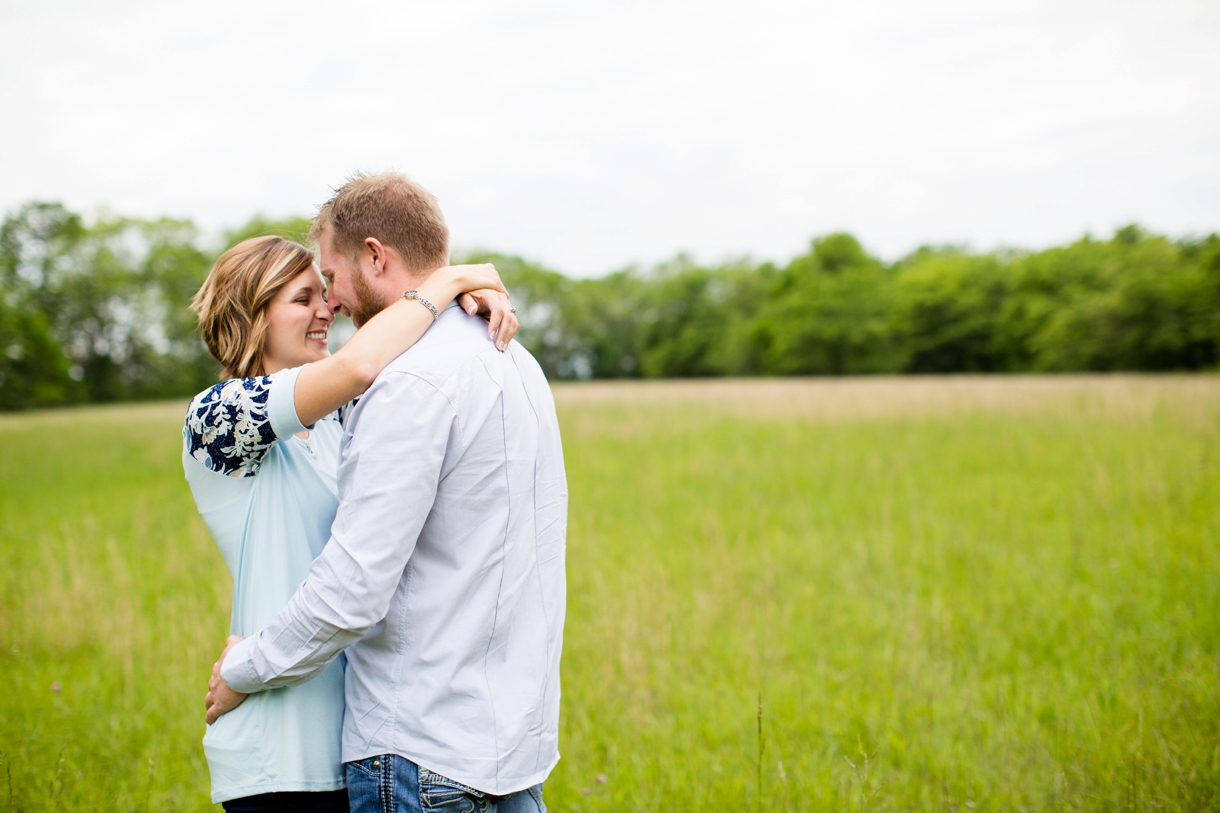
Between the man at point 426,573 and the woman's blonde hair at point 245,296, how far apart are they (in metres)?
0.33

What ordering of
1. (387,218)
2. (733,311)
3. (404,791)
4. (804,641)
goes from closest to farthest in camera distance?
(404,791) → (387,218) → (804,641) → (733,311)

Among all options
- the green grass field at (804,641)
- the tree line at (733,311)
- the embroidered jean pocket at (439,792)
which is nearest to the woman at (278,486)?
the embroidered jean pocket at (439,792)

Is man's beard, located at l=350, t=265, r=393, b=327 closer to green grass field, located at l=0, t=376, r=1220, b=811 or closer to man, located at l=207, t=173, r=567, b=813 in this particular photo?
man, located at l=207, t=173, r=567, b=813

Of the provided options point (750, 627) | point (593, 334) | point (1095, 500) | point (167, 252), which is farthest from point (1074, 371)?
point (167, 252)

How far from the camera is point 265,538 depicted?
1.78 meters

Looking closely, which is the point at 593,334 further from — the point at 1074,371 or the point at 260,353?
the point at 260,353

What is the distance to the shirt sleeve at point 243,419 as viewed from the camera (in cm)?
162

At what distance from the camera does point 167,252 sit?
4847 cm

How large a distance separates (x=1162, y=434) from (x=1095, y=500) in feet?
17.1

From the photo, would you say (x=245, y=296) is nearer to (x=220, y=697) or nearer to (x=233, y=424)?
(x=233, y=424)

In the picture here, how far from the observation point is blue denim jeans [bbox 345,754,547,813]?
153 cm

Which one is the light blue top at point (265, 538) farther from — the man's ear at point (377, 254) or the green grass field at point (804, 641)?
the green grass field at point (804, 641)

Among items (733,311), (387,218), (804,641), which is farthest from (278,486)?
(733,311)

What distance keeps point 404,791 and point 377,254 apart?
1198 mm
